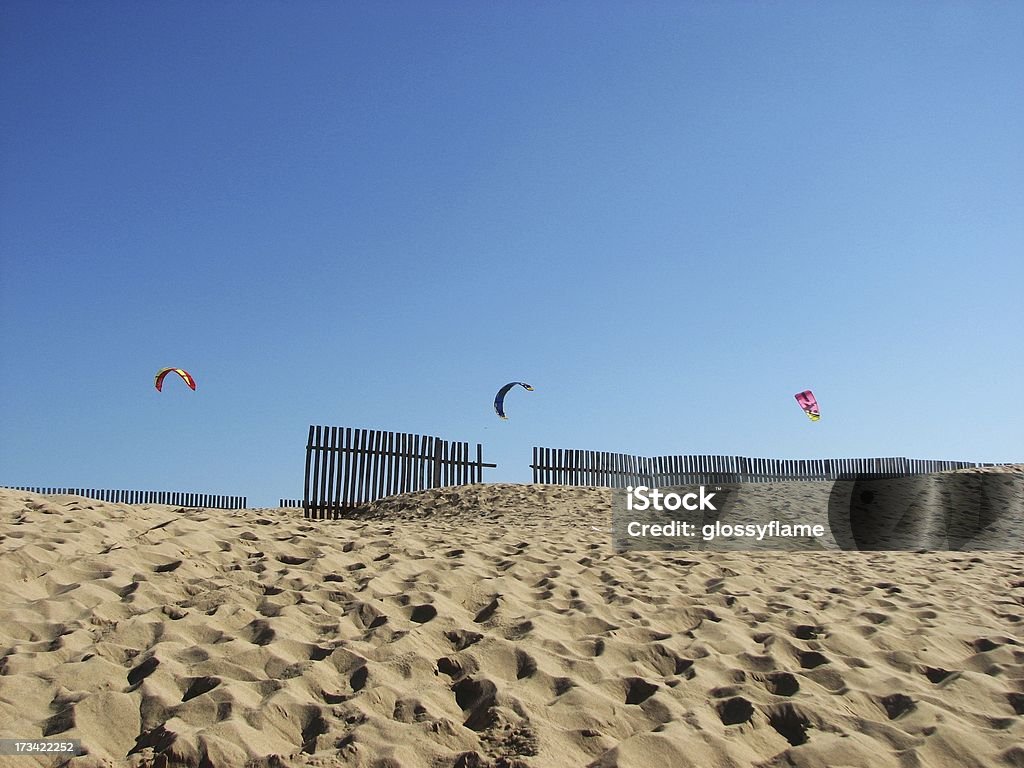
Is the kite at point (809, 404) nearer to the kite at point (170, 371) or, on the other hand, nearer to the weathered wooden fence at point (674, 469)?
the weathered wooden fence at point (674, 469)

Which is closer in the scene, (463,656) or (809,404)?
(463,656)

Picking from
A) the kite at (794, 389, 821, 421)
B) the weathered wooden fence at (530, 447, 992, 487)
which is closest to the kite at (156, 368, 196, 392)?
the weathered wooden fence at (530, 447, 992, 487)

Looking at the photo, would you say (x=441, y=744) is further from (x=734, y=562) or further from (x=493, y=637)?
(x=734, y=562)

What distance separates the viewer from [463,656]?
3570 mm

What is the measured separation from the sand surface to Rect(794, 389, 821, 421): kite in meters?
14.0

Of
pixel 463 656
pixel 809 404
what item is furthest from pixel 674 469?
pixel 463 656

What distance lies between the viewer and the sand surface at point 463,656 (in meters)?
2.77

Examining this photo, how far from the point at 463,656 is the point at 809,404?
59.3 ft

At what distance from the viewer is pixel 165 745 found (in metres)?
2.64

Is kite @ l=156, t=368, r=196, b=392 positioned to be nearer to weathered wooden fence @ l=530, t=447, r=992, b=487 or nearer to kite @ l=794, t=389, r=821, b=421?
weathered wooden fence @ l=530, t=447, r=992, b=487

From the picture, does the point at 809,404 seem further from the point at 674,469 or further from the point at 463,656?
the point at 463,656

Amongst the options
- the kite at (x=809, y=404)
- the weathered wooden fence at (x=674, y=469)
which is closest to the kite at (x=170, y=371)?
the weathered wooden fence at (x=674, y=469)

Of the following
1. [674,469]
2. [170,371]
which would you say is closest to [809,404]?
[674,469]

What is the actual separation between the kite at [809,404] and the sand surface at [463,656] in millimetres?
14020
